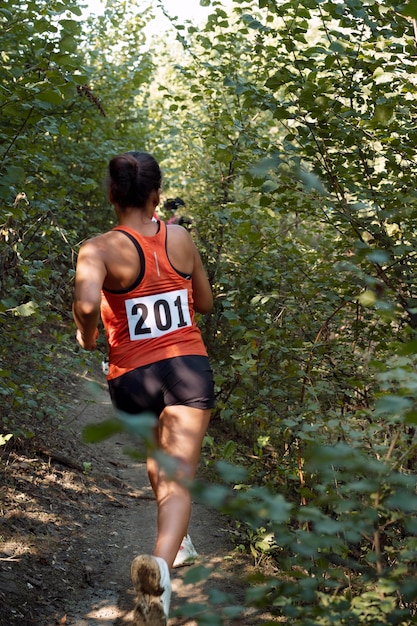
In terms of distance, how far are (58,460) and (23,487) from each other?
85 centimetres

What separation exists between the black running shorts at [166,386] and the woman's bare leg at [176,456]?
46 millimetres

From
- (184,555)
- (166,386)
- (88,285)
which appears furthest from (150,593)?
(88,285)

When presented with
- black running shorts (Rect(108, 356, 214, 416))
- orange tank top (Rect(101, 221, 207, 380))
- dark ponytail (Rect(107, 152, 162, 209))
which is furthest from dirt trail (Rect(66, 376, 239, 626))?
dark ponytail (Rect(107, 152, 162, 209))

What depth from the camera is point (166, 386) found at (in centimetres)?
307

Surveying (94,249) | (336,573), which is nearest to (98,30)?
(94,249)

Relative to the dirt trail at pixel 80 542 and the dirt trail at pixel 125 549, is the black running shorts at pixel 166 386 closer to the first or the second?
the dirt trail at pixel 80 542

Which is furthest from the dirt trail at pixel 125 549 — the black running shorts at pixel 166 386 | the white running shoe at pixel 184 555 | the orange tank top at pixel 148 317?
the orange tank top at pixel 148 317

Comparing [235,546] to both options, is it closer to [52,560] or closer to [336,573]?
[52,560]

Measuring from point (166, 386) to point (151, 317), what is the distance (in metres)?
0.31

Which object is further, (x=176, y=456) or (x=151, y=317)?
(x=151, y=317)

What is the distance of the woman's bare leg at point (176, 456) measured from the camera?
287 centimetres

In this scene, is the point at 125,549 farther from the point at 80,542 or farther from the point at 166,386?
the point at 166,386

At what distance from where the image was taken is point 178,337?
3133 mm

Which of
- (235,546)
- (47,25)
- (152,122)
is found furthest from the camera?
(152,122)
